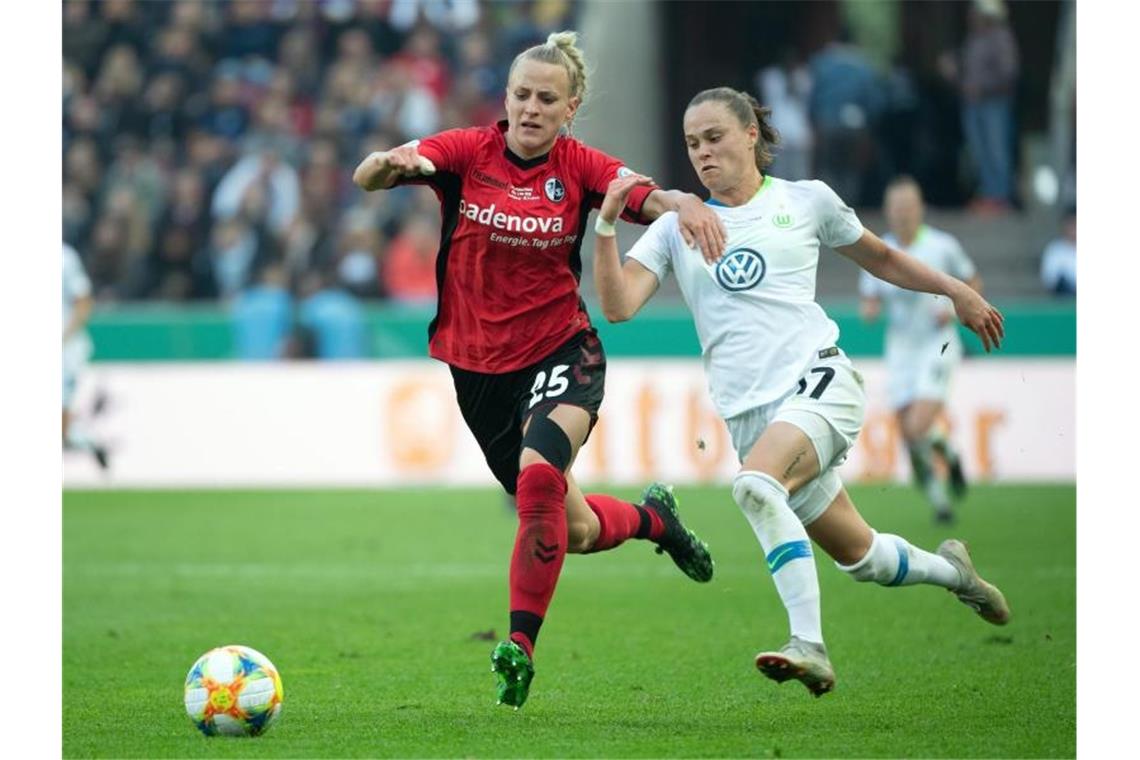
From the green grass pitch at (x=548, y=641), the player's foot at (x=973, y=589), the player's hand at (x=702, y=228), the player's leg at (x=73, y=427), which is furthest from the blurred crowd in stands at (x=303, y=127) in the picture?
the player's hand at (x=702, y=228)

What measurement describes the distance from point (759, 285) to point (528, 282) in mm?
905

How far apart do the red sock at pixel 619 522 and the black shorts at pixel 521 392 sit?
46 cm

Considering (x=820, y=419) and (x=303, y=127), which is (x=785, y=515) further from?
(x=303, y=127)

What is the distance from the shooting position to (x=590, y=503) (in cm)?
794

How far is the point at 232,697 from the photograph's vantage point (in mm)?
6574

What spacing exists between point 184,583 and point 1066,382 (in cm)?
874

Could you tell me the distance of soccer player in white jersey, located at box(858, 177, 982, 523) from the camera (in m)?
14.3

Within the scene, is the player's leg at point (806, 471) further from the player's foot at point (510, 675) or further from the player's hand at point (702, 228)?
the player's foot at point (510, 675)

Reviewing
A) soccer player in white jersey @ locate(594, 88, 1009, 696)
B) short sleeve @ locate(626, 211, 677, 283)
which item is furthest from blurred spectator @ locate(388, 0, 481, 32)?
Answer: short sleeve @ locate(626, 211, 677, 283)

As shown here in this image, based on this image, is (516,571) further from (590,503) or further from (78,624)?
(78,624)

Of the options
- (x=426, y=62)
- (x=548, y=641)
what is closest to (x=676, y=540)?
(x=548, y=641)

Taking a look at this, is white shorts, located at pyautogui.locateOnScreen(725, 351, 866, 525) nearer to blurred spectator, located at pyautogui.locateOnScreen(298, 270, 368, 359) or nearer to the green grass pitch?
the green grass pitch

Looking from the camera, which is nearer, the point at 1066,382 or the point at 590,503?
the point at 590,503

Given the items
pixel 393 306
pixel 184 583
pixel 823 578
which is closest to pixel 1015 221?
pixel 393 306
